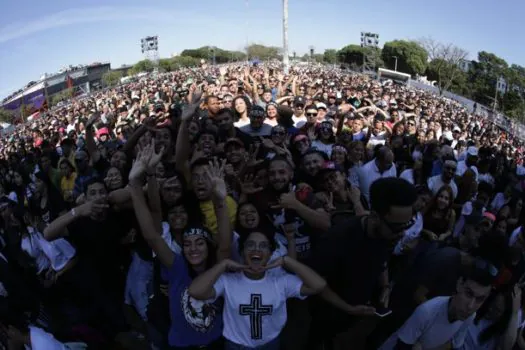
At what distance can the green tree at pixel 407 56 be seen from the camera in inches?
2714

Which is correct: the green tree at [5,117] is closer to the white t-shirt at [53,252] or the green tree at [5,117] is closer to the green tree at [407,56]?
the white t-shirt at [53,252]

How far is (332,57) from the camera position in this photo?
89.9 meters

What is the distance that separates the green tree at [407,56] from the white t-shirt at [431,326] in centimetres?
7393

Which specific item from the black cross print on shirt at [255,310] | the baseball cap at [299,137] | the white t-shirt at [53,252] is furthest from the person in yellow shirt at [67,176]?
the black cross print on shirt at [255,310]

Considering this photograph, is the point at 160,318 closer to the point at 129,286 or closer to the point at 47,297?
the point at 129,286

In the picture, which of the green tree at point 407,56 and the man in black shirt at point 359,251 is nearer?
the man in black shirt at point 359,251

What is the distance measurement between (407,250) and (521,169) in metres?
4.95

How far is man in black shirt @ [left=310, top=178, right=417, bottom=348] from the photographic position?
7.36 ft

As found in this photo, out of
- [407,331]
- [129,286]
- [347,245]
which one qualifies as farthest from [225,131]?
[407,331]

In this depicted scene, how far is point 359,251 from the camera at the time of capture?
241cm

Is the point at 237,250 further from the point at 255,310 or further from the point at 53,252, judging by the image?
the point at 53,252

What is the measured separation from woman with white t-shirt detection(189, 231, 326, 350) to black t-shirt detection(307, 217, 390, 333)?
0.15 metres

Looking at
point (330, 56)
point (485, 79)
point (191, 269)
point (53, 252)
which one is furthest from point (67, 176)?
point (330, 56)

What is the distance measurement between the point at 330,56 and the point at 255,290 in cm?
9484
